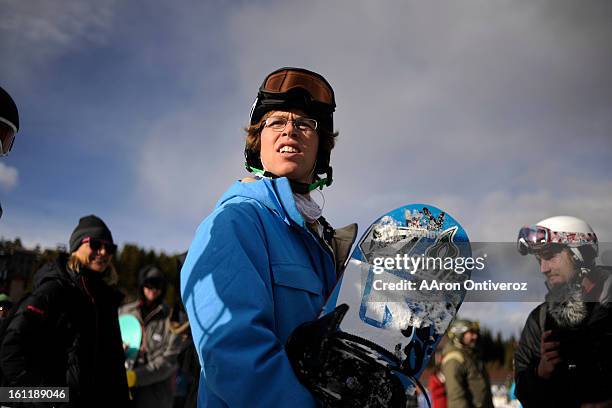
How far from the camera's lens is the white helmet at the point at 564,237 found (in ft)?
8.71

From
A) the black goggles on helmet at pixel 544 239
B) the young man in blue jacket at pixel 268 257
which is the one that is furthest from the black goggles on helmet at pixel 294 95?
the black goggles on helmet at pixel 544 239

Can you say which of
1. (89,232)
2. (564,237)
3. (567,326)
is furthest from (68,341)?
(564,237)

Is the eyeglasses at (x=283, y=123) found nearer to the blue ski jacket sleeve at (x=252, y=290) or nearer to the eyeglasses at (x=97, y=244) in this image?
the blue ski jacket sleeve at (x=252, y=290)

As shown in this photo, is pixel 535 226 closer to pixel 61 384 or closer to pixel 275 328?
pixel 275 328

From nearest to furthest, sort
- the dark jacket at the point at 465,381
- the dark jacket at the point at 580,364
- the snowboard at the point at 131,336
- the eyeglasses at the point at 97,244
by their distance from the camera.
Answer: the dark jacket at the point at 580,364 → the eyeglasses at the point at 97,244 → the snowboard at the point at 131,336 → the dark jacket at the point at 465,381

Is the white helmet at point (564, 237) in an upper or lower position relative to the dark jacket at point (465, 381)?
upper

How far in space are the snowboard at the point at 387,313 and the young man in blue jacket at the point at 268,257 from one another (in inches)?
3.9

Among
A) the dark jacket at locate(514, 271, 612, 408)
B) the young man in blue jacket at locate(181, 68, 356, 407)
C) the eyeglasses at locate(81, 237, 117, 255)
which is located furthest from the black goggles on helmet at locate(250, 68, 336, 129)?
the eyeglasses at locate(81, 237, 117, 255)

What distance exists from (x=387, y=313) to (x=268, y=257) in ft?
1.56

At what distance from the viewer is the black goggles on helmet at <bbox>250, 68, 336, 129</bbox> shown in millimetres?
2039

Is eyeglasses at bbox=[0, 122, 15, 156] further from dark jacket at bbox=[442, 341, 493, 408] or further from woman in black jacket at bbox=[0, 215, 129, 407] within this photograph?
dark jacket at bbox=[442, 341, 493, 408]

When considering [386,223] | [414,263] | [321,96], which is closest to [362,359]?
[414,263]

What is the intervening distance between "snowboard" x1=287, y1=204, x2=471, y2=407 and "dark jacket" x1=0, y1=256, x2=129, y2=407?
9.02 ft

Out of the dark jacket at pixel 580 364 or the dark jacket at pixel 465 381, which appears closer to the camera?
the dark jacket at pixel 580 364
